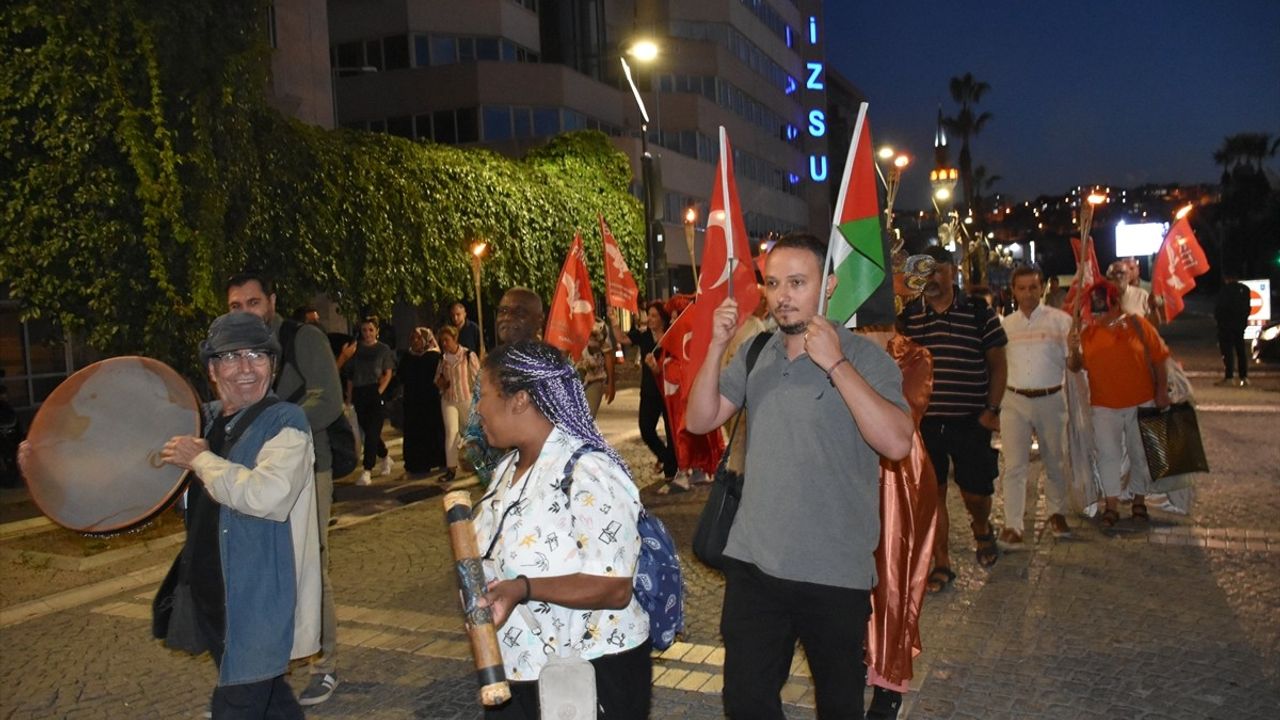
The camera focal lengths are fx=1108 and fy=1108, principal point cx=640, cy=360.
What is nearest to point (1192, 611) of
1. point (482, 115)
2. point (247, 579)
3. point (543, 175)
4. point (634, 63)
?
point (247, 579)

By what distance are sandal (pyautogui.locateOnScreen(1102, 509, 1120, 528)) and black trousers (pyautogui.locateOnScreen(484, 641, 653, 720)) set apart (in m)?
6.50

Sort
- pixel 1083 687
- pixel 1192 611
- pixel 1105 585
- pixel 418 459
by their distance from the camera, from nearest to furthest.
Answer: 1. pixel 1083 687
2. pixel 1192 611
3. pixel 1105 585
4. pixel 418 459

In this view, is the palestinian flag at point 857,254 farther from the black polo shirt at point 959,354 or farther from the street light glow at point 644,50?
the street light glow at point 644,50

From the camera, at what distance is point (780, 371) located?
3.53m

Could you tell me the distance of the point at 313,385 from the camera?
17.0 feet

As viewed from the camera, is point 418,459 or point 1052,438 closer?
point 1052,438

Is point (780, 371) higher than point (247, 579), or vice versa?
point (780, 371)

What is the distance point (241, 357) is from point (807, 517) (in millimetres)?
1922

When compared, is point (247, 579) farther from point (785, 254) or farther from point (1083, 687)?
point (1083, 687)

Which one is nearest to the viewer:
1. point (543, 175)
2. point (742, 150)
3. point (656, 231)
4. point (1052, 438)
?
point (1052, 438)

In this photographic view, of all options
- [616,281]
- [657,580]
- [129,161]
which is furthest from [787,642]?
[129,161]

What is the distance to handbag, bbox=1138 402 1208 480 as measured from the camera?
27.3ft

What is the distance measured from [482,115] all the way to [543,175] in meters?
11.8

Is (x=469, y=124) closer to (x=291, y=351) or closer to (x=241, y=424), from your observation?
(x=291, y=351)
